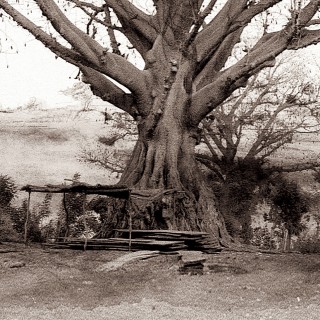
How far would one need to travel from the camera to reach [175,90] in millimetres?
16672

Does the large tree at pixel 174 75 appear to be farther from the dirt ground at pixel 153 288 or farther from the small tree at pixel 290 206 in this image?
the small tree at pixel 290 206

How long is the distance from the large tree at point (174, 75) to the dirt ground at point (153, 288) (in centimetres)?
363

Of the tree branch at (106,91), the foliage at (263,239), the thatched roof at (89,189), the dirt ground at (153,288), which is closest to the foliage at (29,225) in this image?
the tree branch at (106,91)

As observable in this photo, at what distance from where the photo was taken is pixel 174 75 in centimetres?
1581

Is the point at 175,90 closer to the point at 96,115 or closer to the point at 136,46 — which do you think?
the point at 136,46

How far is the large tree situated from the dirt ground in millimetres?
3631

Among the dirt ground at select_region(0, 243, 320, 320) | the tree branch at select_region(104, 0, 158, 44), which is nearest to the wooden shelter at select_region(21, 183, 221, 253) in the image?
the dirt ground at select_region(0, 243, 320, 320)

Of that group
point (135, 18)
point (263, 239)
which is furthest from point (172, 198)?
point (263, 239)

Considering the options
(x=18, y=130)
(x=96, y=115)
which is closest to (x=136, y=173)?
(x=18, y=130)

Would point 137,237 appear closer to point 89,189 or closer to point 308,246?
point 89,189

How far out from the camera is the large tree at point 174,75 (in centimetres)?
1509

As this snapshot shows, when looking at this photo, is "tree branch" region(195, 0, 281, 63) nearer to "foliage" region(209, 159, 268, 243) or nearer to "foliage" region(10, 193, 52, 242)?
"foliage" region(10, 193, 52, 242)

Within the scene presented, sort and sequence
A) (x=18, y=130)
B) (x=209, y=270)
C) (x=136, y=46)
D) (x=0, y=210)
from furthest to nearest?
(x=18, y=130), (x=0, y=210), (x=136, y=46), (x=209, y=270)

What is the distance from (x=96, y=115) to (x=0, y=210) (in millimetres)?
28809
